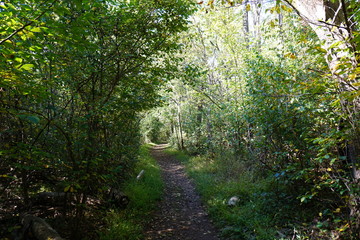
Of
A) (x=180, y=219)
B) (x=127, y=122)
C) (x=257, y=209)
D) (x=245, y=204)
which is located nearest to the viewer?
(x=257, y=209)

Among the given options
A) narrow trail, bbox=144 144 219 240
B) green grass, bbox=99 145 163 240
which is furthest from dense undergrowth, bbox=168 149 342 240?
green grass, bbox=99 145 163 240

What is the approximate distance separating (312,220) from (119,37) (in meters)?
5.85

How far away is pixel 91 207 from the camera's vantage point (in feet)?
17.9

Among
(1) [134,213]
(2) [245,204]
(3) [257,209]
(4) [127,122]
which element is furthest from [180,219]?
(4) [127,122]

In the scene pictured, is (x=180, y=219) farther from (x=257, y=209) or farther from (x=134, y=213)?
(x=257, y=209)

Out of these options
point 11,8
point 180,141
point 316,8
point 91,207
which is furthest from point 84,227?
point 180,141

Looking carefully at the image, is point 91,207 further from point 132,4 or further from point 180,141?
point 180,141

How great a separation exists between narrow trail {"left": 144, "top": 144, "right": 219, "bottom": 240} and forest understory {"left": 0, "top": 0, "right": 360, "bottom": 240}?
1.06 feet

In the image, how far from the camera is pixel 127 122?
21.0 feet

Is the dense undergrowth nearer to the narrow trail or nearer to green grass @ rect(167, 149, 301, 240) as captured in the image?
green grass @ rect(167, 149, 301, 240)

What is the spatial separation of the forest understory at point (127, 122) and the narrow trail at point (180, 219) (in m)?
0.32

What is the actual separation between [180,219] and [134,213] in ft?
4.38

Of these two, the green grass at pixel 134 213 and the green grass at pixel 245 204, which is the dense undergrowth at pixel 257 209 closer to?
the green grass at pixel 245 204

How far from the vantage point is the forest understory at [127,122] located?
2.87m
